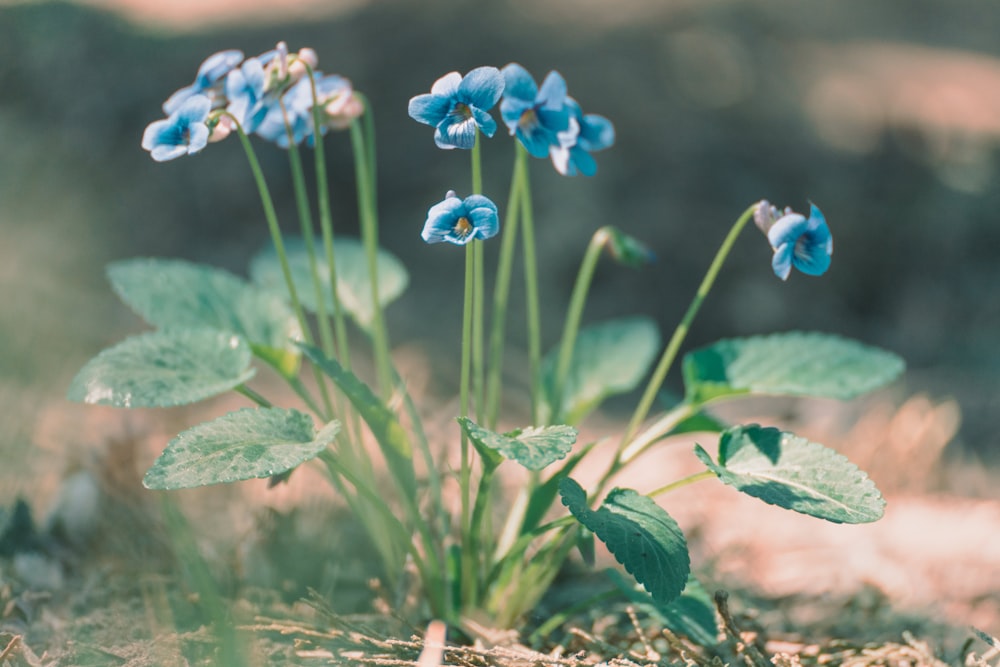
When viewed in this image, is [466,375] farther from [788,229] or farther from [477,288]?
[788,229]

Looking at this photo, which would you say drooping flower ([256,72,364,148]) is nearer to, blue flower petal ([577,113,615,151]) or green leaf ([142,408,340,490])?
blue flower petal ([577,113,615,151])

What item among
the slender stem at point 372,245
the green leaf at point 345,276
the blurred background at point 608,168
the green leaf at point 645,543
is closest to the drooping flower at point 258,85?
the slender stem at point 372,245

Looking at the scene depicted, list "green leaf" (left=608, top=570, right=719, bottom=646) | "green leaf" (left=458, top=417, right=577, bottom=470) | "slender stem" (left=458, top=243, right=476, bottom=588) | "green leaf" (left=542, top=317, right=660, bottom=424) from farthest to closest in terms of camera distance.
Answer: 1. "green leaf" (left=542, top=317, right=660, bottom=424)
2. "green leaf" (left=608, top=570, right=719, bottom=646)
3. "slender stem" (left=458, top=243, right=476, bottom=588)
4. "green leaf" (left=458, top=417, right=577, bottom=470)

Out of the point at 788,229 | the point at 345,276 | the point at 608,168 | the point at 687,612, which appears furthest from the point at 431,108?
the point at 608,168

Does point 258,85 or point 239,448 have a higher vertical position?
point 258,85

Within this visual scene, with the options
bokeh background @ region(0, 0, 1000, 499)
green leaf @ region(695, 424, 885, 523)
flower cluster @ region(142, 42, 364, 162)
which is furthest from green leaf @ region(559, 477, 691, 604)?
bokeh background @ region(0, 0, 1000, 499)

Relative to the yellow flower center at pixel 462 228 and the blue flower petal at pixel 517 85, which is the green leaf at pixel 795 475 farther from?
the blue flower petal at pixel 517 85
